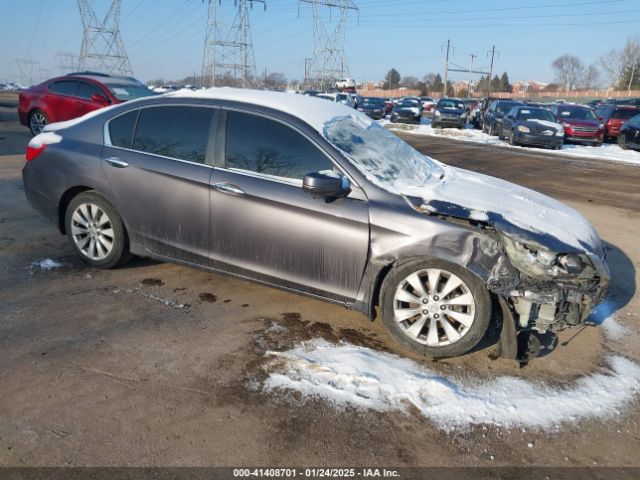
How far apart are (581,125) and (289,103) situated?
19555 mm

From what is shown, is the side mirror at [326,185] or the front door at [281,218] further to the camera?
the front door at [281,218]

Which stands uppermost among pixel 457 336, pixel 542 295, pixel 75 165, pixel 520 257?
pixel 75 165

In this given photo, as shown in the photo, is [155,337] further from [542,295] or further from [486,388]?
[542,295]

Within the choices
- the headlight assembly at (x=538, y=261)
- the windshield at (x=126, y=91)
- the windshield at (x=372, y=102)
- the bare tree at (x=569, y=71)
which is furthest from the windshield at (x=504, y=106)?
the bare tree at (x=569, y=71)

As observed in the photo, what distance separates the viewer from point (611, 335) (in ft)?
13.2

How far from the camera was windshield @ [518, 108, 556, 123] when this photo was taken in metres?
19.3

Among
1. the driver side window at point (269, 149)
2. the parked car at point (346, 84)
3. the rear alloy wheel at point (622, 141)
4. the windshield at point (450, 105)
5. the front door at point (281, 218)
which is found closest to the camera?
the front door at point (281, 218)

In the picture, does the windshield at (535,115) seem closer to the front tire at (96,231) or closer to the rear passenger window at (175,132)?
the rear passenger window at (175,132)

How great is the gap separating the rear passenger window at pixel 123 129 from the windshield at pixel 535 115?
18006mm

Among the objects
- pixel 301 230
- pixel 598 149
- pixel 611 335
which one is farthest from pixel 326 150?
pixel 598 149

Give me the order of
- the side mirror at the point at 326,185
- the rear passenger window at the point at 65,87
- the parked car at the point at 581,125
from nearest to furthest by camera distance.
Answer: the side mirror at the point at 326,185
the rear passenger window at the point at 65,87
the parked car at the point at 581,125

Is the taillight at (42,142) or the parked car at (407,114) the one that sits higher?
the parked car at (407,114)

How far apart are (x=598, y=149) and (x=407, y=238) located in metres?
18.9

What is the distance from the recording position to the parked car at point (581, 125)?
65.3 ft
